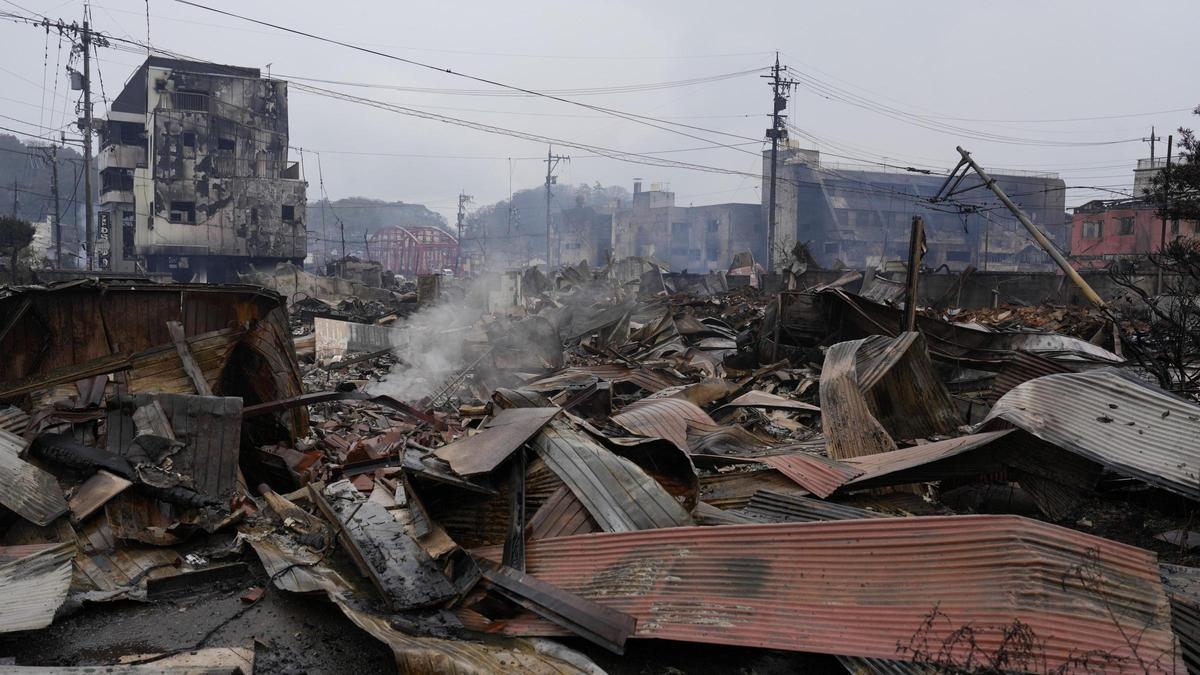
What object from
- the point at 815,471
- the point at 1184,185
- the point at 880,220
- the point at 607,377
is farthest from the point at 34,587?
the point at 880,220

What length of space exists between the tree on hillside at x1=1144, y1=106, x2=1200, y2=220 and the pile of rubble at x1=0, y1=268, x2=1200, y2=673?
6.30 metres

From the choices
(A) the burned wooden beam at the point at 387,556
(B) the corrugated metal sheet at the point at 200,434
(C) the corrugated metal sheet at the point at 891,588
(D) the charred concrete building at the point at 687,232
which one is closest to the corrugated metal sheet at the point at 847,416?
(C) the corrugated metal sheet at the point at 891,588

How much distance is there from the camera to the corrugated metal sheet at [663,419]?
592 cm

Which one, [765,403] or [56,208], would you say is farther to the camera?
[56,208]

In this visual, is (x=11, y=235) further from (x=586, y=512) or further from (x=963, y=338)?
(x=586, y=512)

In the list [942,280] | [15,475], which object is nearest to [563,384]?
[15,475]

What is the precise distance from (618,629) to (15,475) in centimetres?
325

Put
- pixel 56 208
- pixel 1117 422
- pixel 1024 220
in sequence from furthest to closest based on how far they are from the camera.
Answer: pixel 56 208 → pixel 1024 220 → pixel 1117 422

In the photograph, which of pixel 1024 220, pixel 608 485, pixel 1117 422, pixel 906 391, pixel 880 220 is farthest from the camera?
pixel 880 220

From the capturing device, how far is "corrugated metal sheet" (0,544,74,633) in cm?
316

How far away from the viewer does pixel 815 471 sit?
4.74 meters

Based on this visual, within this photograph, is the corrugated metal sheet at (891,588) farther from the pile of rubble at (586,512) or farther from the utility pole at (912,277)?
the utility pole at (912,277)

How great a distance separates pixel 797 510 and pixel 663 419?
2162mm

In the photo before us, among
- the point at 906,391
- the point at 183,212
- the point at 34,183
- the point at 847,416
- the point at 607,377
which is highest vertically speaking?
the point at 34,183
